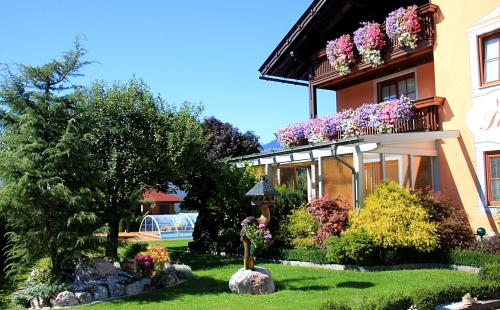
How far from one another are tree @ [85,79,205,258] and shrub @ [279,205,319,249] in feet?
12.4

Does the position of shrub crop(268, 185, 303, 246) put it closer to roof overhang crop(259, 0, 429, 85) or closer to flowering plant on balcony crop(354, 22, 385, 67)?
flowering plant on balcony crop(354, 22, 385, 67)

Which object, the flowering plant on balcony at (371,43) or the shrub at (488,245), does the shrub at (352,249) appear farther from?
the flowering plant on balcony at (371,43)

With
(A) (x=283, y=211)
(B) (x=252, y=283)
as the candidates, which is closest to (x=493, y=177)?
(A) (x=283, y=211)

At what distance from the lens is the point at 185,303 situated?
367 inches

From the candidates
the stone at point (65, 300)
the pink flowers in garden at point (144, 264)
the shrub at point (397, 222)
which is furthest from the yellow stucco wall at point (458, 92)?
the stone at point (65, 300)

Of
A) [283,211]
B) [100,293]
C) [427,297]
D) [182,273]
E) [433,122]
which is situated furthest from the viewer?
[283,211]

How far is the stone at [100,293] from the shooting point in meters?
10.1

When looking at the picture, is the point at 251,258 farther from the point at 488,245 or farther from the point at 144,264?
the point at 488,245

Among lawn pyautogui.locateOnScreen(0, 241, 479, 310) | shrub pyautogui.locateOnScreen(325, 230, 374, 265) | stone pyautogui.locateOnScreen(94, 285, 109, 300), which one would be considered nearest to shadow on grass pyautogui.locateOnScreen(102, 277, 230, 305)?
lawn pyautogui.locateOnScreen(0, 241, 479, 310)

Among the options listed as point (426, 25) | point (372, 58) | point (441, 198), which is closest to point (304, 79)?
point (372, 58)

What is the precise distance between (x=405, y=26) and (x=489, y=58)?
2973mm

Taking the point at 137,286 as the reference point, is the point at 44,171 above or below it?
above

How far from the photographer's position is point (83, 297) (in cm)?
991

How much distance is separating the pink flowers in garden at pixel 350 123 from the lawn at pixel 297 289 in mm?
5559
